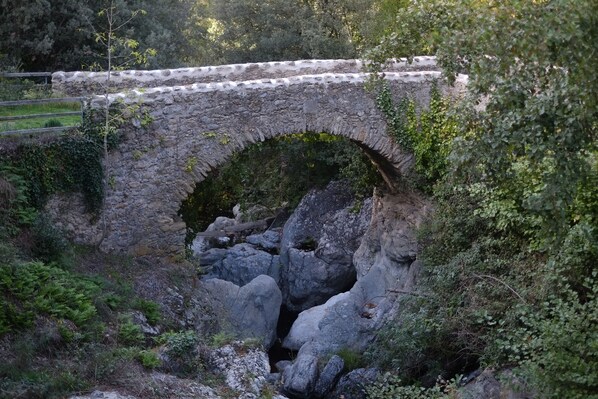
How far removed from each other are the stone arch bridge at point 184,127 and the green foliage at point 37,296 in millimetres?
2279

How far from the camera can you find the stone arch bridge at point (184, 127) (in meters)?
13.2

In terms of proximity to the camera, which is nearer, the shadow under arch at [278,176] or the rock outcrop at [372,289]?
the rock outcrop at [372,289]

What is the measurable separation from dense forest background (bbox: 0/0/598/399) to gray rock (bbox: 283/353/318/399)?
1163 mm

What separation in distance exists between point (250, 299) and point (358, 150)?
452 cm

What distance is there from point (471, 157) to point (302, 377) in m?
7.37

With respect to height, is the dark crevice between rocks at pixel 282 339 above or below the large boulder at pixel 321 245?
below

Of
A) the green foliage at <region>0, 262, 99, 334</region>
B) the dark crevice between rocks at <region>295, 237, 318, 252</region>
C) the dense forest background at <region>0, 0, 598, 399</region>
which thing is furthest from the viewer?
the dark crevice between rocks at <region>295, 237, 318, 252</region>

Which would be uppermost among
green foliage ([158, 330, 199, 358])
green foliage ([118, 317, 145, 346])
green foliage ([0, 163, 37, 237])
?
green foliage ([0, 163, 37, 237])

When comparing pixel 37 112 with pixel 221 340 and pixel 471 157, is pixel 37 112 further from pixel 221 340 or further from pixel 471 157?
pixel 471 157

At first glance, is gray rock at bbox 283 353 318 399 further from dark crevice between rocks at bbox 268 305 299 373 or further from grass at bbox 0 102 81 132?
grass at bbox 0 102 81 132

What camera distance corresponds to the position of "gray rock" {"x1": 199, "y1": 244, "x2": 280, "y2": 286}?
18.4m

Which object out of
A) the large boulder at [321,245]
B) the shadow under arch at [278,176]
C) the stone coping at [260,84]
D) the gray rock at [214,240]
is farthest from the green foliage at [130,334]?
the gray rock at [214,240]

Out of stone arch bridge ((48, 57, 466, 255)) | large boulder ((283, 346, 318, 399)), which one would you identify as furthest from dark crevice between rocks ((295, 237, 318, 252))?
large boulder ((283, 346, 318, 399))

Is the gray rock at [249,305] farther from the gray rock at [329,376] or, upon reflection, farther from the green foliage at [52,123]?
the green foliage at [52,123]
